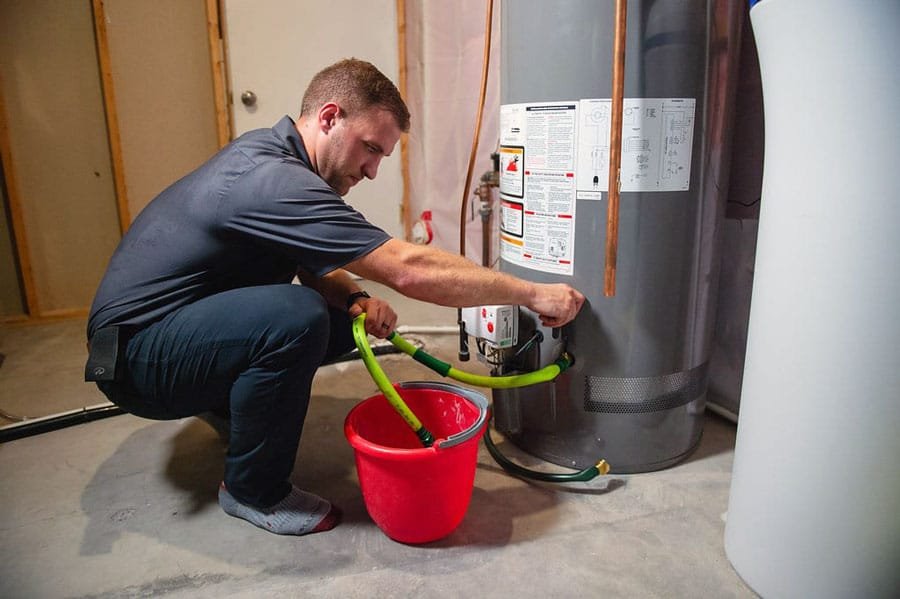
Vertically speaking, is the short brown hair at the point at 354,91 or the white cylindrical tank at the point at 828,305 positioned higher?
the short brown hair at the point at 354,91

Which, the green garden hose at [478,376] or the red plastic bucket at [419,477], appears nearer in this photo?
the red plastic bucket at [419,477]

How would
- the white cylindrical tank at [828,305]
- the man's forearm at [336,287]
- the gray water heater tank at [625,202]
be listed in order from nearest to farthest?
the white cylindrical tank at [828,305]
the gray water heater tank at [625,202]
the man's forearm at [336,287]

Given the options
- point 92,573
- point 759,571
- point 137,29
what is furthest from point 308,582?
point 137,29

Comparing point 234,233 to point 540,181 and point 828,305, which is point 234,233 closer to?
point 540,181

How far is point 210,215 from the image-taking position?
1118mm

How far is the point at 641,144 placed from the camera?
1.17 metres

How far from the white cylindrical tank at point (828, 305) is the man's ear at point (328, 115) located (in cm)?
77

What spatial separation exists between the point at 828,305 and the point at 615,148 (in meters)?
0.47

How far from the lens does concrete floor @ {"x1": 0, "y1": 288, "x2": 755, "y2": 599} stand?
103cm

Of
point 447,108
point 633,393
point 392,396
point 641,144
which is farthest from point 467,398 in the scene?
point 447,108

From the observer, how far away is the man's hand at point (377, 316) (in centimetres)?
129

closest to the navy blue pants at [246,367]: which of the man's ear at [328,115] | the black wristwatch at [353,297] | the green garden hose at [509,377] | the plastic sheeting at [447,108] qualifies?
the green garden hose at [509,377]

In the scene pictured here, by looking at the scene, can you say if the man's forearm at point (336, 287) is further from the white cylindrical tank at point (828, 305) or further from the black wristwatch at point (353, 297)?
the white cylindrical tank at point (828, 305)

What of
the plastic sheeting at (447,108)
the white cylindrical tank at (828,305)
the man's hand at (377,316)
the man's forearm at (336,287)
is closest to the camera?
the white cylindrical tank at (828,305)
